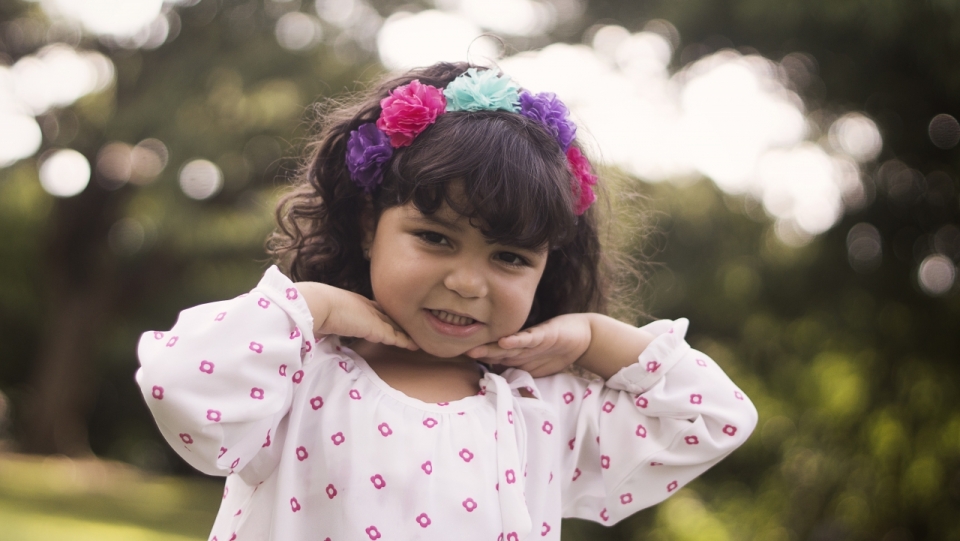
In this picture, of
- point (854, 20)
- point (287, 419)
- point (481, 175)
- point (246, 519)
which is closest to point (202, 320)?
point (287, 419)

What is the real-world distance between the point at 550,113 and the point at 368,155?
37 centimetres

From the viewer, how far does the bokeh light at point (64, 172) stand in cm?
904

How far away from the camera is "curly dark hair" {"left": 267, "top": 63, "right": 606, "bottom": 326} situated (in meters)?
1.47

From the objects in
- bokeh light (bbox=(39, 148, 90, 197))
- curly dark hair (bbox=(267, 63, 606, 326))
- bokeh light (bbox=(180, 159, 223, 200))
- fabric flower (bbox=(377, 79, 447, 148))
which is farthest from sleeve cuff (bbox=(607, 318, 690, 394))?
bokeh light (bbox=(39, 148, 90, 197))

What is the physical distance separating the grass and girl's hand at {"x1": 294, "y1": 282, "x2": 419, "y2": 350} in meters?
4.64

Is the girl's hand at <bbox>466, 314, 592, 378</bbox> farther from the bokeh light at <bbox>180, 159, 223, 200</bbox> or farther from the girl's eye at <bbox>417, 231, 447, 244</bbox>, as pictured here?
the bokeh light at <bbox>180, 159, 223, 200</bbox>

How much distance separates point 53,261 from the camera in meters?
10.3

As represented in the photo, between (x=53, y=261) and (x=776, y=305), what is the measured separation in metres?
8.81

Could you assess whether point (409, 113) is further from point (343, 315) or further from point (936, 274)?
point (936, 274)

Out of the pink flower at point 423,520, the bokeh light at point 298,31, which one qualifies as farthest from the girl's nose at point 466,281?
the bokeh light at point 298,31

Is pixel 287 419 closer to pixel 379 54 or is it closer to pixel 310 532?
pixel 310 532

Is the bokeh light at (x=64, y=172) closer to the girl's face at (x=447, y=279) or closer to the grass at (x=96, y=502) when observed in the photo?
the grass at (x=96, y=502)

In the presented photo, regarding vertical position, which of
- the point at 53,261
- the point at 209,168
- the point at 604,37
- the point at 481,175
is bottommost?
the point at 53,261

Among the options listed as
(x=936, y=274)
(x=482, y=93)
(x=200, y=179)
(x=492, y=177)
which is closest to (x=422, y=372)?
(x=492, y=177)
